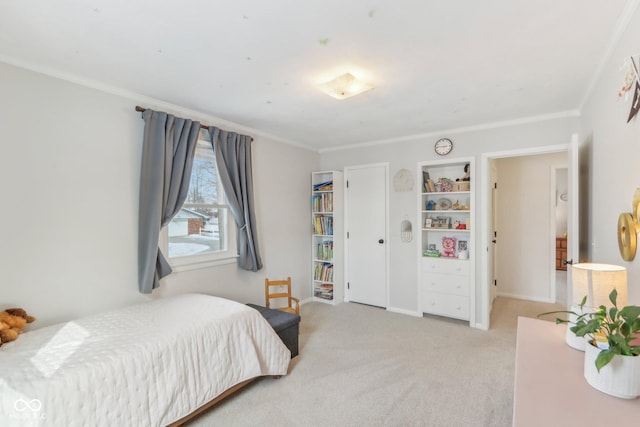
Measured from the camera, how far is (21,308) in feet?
6.38

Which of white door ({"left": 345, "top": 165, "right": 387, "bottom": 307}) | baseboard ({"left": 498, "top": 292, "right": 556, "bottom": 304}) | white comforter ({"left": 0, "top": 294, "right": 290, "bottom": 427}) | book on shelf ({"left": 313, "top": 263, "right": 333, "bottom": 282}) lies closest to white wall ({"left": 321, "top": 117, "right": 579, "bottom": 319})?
white door ({"left": 345, "top": 165, "right": 387, "bottom": 307})

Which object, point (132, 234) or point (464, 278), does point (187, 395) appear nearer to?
point (132, 234)

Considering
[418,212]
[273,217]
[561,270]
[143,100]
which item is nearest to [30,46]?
[143,100]

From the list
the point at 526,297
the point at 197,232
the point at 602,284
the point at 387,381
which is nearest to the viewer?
the point at 602,284

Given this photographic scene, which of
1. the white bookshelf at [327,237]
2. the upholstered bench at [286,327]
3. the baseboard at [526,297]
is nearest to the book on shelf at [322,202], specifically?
the white bookshelf at [327,237]

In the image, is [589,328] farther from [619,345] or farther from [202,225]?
[202,225]

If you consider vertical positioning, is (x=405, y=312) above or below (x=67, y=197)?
below

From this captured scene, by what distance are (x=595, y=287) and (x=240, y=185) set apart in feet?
9.68

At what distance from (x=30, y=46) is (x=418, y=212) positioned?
12.3ft

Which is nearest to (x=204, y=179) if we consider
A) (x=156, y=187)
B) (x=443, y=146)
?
(x=156, y=187)

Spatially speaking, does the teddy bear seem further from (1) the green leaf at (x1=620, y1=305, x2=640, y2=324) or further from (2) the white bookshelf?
(2) the white bookshelf

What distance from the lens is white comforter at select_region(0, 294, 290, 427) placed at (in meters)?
1.36

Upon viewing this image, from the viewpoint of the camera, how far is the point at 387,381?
7.68 feet

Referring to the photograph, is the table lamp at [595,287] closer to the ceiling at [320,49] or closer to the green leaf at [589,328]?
the green leaf at [589,328]
